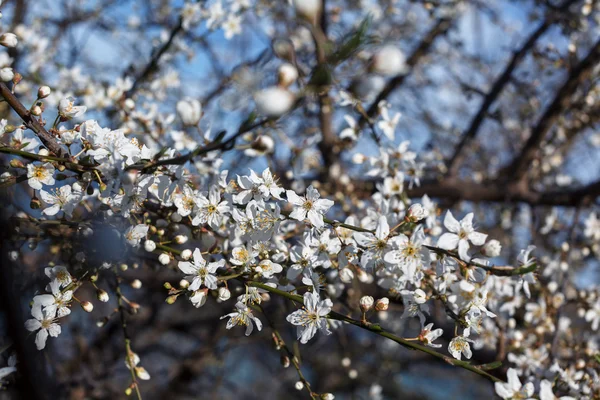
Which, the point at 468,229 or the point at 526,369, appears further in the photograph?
the point at 526,369

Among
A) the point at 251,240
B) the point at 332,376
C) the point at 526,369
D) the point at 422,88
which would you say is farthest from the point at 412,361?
the point at 251,240

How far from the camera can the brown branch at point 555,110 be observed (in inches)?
114

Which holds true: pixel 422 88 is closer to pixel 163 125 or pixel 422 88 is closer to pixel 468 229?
pixel 163 125

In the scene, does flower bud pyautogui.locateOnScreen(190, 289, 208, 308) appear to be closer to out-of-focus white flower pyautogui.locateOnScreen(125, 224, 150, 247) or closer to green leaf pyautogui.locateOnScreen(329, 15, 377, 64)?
out-of-focus white flower pyautogui.locateOnScreen(125, 224, 150, 247)

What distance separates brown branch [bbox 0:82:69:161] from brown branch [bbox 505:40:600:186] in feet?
9.66

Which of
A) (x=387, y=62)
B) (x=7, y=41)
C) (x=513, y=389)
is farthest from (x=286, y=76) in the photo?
(x=513, y=389)

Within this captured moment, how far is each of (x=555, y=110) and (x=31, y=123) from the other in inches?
119

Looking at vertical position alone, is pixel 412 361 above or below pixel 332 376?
above

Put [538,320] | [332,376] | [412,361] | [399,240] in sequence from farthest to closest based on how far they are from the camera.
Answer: [332,376], [412,361], [538,320], [399,240]

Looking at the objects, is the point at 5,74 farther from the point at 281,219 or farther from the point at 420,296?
the point at 420,296

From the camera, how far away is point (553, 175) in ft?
14.1

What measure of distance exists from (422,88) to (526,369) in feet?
11.5

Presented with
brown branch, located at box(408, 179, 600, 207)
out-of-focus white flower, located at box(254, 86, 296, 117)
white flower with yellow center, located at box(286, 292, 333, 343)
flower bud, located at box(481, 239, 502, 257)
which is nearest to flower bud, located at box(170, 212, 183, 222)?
white flower with yellow center, located at box(286, 292, 333, 343)

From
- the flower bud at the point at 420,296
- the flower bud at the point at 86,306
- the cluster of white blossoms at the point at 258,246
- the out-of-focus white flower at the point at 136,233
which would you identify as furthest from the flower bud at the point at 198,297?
the flower bud at the point at 420,296
